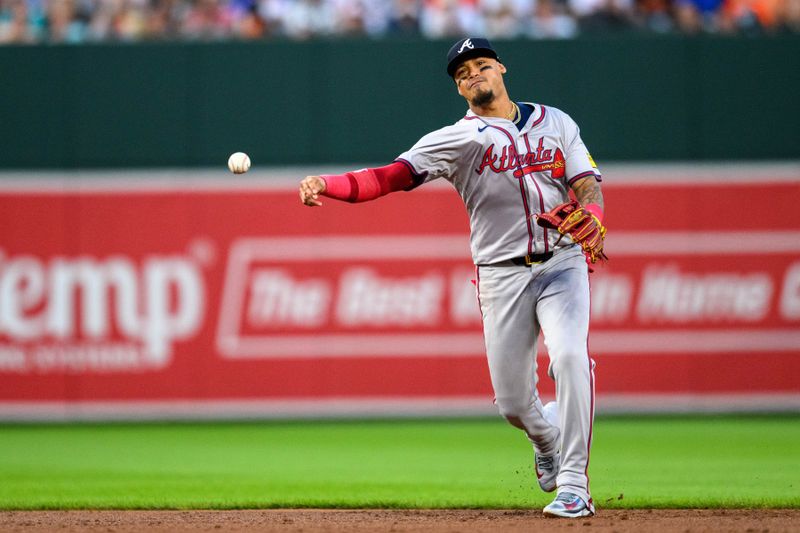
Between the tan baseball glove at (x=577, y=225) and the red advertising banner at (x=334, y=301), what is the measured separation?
237 inches

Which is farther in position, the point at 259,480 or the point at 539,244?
the point at 259,480

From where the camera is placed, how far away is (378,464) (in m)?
8.90

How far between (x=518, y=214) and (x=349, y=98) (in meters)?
6.44

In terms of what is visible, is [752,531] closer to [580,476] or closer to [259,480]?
[580,476]

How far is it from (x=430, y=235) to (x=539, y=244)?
6.04 m

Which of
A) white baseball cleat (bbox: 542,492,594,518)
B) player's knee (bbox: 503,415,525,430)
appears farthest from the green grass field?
white baseball cleat (bbox: 542,492,594,518)

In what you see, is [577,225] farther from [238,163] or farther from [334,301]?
[334,301]

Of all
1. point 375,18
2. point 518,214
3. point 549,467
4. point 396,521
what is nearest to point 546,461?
point 549,467

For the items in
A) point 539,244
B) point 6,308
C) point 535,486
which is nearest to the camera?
point 539,244

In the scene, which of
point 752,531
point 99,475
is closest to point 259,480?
point 99,475

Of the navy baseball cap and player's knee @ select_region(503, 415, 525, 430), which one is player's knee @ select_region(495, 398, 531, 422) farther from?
the navy baseball cap

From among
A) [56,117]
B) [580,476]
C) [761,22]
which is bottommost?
[580,476]

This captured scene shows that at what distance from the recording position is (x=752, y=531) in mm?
5516

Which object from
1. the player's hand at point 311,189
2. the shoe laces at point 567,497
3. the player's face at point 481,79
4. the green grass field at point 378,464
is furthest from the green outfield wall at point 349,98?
the shoe laces at point 567,497
